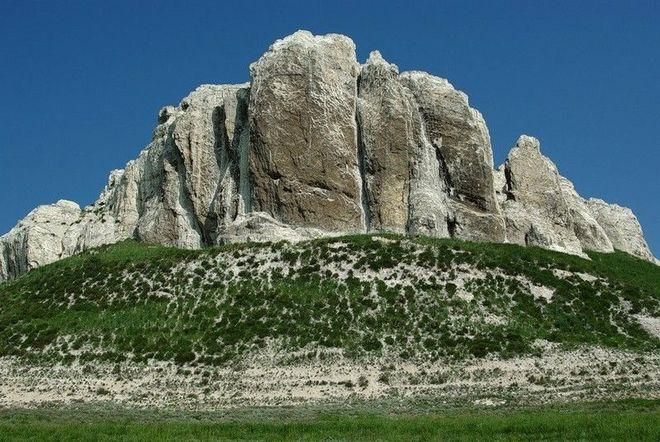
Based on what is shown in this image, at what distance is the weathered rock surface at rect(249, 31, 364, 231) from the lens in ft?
213

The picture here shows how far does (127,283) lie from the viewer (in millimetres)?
60500

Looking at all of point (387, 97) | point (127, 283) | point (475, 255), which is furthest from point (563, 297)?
point (127, 283)

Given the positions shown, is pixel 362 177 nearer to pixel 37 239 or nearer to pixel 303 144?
pixel 303 144

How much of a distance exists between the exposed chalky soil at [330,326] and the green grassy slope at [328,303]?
0.40ft

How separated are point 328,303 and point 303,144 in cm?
1561

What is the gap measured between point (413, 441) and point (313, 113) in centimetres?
4284

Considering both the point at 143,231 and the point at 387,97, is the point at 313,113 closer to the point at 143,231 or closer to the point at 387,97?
the point at 387,97

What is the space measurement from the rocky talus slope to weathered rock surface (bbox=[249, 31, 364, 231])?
80mm

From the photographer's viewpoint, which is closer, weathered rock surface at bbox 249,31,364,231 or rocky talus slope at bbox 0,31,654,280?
weathered rock surface at bbox 249,31,364,231

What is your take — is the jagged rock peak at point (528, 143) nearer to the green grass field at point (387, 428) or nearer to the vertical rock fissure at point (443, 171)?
the vertical rock fissure at point (443, 171)

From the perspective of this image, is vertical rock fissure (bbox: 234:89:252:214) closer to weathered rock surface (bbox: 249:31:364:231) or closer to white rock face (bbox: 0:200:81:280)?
weathered rock surface (bbox: 249:31:364:231)

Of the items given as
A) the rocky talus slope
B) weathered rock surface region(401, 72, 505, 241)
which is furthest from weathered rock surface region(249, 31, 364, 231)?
weathered rock surface region(401, 72, 505, 241)

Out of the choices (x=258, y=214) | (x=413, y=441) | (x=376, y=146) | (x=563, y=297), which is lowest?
(x=413, y=441)

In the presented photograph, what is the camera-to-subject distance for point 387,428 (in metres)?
29.7
